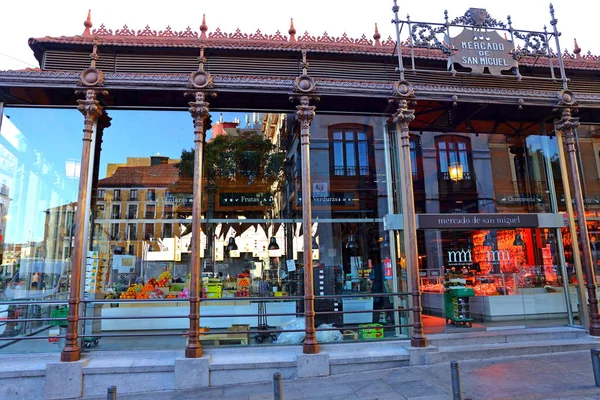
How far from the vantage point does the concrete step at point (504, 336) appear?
8703mm

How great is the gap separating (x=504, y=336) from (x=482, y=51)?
692 centimetres

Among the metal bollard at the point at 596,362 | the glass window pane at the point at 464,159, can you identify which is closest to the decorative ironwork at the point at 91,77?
the glass window pane at the point at 464,159

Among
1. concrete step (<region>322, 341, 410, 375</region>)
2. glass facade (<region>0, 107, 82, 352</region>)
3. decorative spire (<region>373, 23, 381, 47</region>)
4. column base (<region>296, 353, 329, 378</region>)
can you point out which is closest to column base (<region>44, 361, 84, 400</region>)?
glass facade (<region>0, 107, 82, 352</region>)

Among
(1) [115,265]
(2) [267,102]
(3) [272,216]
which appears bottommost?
(1) [115,265]

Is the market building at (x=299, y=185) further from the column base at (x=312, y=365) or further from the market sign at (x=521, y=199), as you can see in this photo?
the column base at (x=312, y=365)

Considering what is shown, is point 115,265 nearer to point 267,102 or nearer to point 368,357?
point 267,102

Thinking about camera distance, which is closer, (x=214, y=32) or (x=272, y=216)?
(x=214, y=32)

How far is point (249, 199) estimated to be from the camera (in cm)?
1188

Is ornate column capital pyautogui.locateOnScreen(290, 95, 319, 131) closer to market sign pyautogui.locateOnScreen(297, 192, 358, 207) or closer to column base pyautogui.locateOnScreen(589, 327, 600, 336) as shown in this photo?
market sign pyautogui.locateOnScreen(297, 192, 358, 207)

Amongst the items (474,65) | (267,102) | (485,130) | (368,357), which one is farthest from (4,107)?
(485,130)

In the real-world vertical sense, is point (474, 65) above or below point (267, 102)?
above

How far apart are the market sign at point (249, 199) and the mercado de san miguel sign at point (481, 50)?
626 cm

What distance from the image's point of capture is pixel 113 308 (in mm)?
9266

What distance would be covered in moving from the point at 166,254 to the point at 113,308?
234 cm
